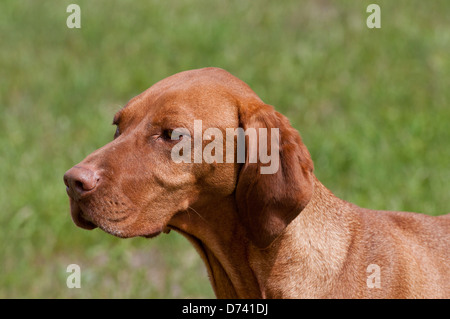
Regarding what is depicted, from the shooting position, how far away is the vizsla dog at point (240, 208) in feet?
11.4

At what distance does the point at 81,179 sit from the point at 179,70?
623 centimetres

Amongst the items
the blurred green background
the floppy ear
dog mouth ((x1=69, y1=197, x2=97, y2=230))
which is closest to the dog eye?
the floppy ear

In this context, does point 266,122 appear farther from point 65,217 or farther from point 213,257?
point 65,217

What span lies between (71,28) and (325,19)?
361 cm

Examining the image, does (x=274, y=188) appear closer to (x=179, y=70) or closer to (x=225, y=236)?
(x=225, y=236)

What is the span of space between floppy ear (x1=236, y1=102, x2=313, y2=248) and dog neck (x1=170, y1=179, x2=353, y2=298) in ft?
0.39

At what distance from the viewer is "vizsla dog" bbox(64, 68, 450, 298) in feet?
11.4

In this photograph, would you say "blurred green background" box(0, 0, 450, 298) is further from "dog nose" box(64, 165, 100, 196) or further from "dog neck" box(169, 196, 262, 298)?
"dog nose" box(64, 165, 100, 196)

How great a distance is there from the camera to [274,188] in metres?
3.53

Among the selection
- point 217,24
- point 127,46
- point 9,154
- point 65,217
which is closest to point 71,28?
point 127,46

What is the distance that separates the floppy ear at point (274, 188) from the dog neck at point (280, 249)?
12 cm
